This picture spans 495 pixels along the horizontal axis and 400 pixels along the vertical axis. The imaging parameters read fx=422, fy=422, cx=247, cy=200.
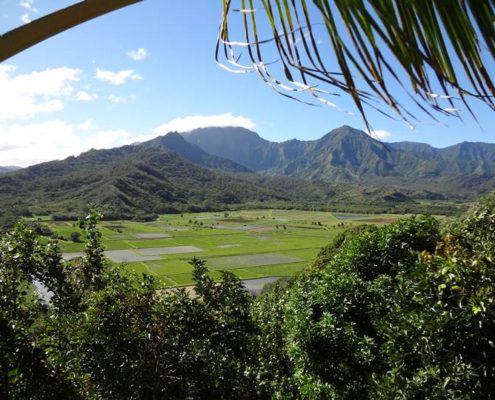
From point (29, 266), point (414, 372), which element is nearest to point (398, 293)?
point (414, 372)

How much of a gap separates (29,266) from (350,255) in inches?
325

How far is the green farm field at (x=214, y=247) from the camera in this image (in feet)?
197

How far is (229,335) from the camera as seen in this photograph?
838 centimetres

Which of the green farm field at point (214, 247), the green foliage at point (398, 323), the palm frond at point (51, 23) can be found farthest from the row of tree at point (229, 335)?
the green farm field at point (214, 247)

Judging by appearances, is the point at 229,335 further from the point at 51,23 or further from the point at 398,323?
the point at 51,23

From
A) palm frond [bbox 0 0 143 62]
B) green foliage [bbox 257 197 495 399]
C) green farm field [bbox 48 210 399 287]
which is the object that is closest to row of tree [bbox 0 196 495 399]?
green foliage [bbox 257 197 495 399]

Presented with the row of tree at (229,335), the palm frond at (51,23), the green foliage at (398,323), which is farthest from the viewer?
the green foliage at (398,323)

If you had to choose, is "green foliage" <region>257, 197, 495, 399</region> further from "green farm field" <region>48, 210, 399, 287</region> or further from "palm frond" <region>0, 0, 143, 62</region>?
"green farm field" <region>48, 210, 399, 287</region>

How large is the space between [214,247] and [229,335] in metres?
72.9

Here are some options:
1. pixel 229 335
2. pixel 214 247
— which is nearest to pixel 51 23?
pixel 229 335

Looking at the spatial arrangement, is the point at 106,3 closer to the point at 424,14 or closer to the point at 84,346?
the point at 424,14

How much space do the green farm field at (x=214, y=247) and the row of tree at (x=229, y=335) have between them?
1287 inches

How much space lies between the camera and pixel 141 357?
651 cm

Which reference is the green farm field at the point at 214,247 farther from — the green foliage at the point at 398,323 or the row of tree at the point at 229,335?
the row of tree at the point at 229,335
